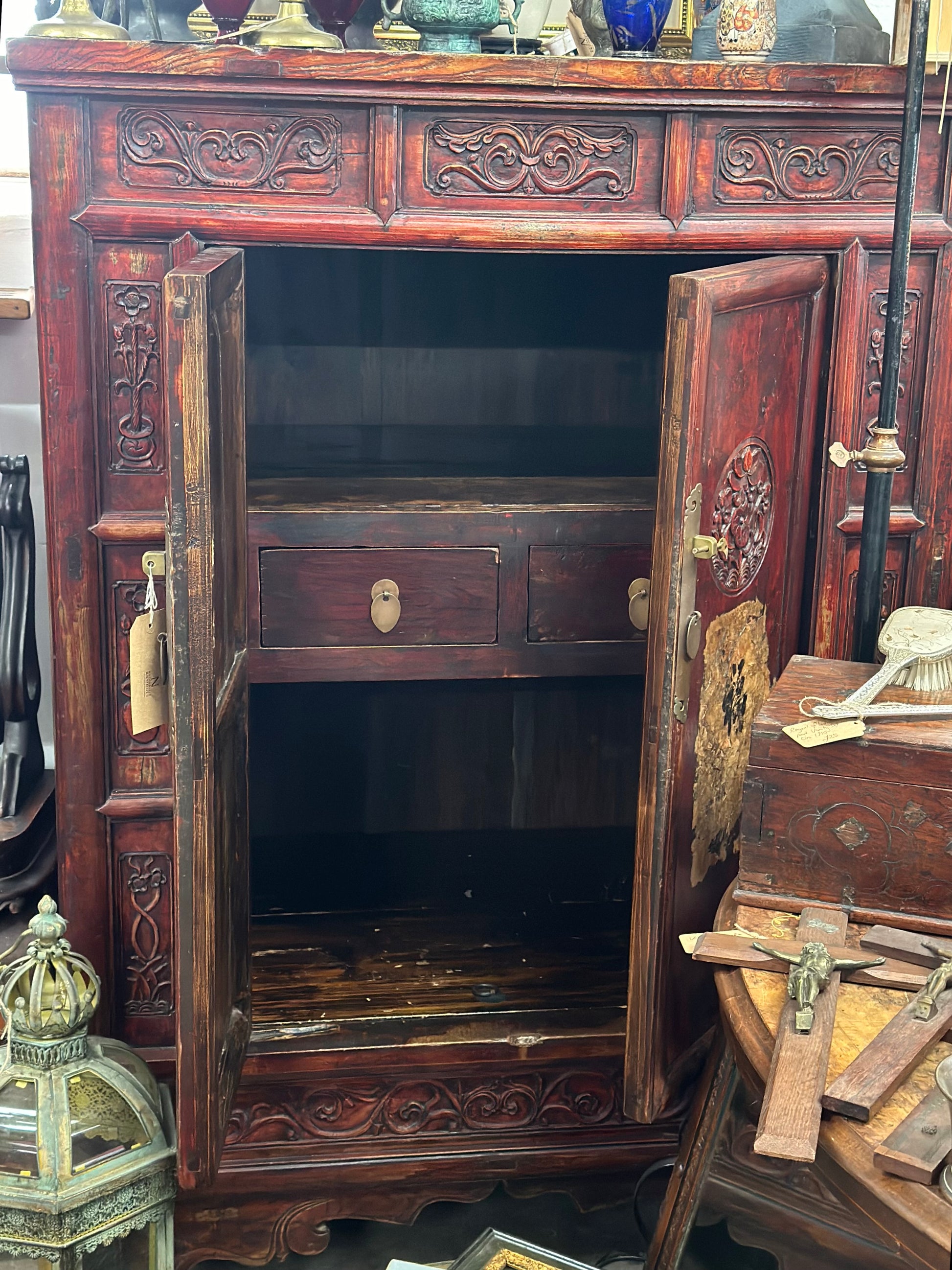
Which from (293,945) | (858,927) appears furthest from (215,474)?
(293,945)

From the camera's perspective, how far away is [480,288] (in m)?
2.88

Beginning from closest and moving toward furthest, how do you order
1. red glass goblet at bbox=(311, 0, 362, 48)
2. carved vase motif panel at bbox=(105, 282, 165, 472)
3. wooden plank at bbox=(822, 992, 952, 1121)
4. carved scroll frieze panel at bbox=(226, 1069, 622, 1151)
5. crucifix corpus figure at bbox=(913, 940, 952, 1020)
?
wooden plank at bbox=(822, 992, 952, 1121) → crucifix corpus figure at bbox=(913, 940, 952, 1020) → carved vase motif panel at bbox=(105, 282, 165, 472) → red glass goblet at bbox=(311, 0, 362, 48) → carved scroll frieze panel at bbox=(226, 1069, 622, 1151)

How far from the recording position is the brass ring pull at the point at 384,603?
7.57 ft

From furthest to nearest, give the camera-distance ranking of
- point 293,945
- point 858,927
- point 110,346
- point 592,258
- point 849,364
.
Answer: point 592,258
point 293,945
point 849,364
point 110,346
point 858,927

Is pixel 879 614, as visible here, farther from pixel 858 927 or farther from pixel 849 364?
pixel 858 927

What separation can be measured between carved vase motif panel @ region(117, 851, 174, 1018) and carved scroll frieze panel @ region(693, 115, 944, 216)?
4.38ft

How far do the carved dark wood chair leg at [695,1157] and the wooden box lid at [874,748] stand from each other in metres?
0.42

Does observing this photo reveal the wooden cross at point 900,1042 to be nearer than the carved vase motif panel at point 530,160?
Yes

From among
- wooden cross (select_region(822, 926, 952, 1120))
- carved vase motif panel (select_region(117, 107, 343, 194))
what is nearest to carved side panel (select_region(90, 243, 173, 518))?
carved vase motif panel (select_region(117, 107, 343, 194))

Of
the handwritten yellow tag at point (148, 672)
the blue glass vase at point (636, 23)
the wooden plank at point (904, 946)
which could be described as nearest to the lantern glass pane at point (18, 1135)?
the handwritten yellow tag at point (148, 672)

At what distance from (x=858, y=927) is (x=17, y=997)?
3.59ft

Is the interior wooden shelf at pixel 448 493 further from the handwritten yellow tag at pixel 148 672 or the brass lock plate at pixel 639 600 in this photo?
the handwritten yellow tag at pixel 148 672

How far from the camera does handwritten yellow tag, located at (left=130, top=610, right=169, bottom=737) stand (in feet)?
6.07

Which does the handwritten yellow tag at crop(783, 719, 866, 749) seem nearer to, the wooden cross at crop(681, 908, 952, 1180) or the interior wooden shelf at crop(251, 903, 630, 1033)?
the wooden cross at crop(681, 908, 952, 1180)
